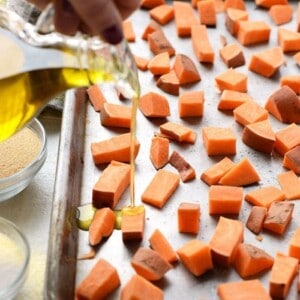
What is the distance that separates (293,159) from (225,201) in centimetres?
26

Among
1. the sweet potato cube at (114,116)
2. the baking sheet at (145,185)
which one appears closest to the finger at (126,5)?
the baking sheet at (145,185)

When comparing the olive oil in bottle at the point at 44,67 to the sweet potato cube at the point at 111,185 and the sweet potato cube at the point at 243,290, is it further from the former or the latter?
the sweet potato cube at the point at 243,290

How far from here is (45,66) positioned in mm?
1490

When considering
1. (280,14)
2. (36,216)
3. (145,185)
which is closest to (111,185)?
(145,185)

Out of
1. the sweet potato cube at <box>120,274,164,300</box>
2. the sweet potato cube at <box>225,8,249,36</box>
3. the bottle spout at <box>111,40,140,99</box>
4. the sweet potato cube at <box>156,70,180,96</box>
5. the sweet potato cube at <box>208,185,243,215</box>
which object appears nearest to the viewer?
the bottle spout at <box>111,40,140,99</box>

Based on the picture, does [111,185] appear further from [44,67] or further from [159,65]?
[159,65]

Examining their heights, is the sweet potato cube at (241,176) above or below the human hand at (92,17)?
below

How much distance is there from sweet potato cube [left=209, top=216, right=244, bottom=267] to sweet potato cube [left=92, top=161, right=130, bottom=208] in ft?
0.86

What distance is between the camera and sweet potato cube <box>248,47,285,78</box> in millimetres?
2227

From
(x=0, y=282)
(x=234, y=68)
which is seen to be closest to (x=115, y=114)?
(x=234, y=68)

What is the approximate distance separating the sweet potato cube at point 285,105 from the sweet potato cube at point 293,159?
0.17 metres

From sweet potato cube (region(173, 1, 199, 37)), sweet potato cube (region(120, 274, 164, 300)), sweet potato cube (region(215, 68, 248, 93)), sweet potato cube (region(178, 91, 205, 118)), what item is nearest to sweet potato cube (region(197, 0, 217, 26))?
sweet potato cube (region(173, 1, 199, 37))

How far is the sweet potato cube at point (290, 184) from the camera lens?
183cm

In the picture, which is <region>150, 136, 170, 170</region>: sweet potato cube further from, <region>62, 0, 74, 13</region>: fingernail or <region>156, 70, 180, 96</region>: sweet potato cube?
<region>62, 0, 74, 13</region>: fingernail
